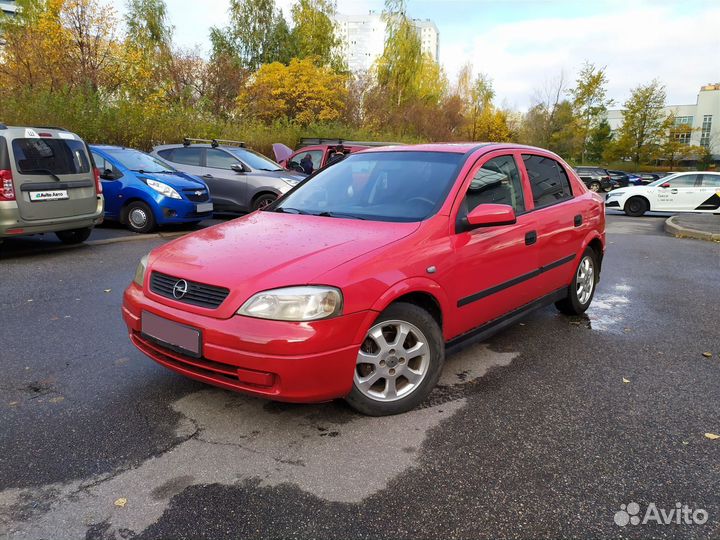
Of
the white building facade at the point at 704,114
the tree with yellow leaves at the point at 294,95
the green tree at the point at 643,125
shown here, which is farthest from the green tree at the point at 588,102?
the white building facade at the point at 704,114

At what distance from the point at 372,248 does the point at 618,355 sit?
8.21 feet

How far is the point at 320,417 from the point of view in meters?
3.19

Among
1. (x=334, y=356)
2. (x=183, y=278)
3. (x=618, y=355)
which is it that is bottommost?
(x=618, y=355)

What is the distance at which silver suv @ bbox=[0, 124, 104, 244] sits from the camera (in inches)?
276

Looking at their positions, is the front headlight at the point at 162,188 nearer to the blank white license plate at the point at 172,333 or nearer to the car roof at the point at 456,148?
the car roof at the point at 456,148

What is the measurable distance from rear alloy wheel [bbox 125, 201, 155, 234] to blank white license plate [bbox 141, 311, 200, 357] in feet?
24.4

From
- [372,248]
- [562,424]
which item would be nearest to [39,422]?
[372,248]

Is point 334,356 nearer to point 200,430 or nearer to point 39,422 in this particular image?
point 200,430

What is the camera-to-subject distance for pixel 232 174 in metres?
12.0

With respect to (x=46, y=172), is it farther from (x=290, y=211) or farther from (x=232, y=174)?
(x=290, y=211)

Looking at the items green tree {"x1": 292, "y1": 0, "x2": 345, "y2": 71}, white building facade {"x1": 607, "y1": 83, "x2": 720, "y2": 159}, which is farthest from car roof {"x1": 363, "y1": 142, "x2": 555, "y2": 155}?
white building facade {"x1": 607, "y1": 83, "x2": 720, "y2": 159}

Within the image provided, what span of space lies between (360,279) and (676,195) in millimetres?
17912

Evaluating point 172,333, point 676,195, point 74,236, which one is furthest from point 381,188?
point 676,195

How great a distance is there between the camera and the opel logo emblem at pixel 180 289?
3.03 m
